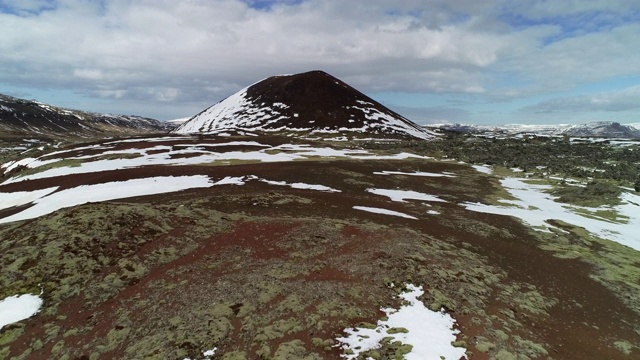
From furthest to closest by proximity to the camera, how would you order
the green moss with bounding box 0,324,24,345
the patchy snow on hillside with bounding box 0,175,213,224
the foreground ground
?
1. the patchy snow on hillside with bounding box 0,175,213,224
2. the foreground ground
3. the green moss with bounding box 0,324,24,345

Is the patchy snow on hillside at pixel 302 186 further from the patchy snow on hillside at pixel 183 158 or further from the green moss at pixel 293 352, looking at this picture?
the green moss at pixel 293 352

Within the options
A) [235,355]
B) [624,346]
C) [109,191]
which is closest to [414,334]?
[235,355]

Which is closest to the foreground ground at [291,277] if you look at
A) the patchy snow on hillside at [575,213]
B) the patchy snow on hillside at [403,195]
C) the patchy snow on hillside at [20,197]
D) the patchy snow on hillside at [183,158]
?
the patchy snow on hillside at [575,213]

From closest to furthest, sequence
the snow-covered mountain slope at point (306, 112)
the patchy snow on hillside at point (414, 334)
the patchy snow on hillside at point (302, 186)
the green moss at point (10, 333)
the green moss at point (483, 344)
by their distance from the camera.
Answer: the patchy snow on hillside at point (414, 334) → the green moss at point (10, 333) → the green moss at point (483, 344) → the patchy snow on hillside at point (302, 186) → the snow-covered mountain slope at point (306, 112)

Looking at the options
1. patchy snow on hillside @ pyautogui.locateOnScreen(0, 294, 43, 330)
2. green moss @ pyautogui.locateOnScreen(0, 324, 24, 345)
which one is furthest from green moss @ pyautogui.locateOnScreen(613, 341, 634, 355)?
patchy snow on hillside @ pyautogui.locateOnScreen(0, 294, 43, 330)

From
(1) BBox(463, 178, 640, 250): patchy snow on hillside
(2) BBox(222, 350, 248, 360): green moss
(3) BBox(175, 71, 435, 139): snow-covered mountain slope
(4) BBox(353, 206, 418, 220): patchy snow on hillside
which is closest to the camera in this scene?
(2) BBox(222, 350, 248, 360): green moss

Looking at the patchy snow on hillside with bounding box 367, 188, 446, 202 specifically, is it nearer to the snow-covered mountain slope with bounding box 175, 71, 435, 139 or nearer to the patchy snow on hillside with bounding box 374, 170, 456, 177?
the patchy snow on hillside with bounding box 374, 170, 456, 177

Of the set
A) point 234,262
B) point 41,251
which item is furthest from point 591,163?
point 41,251
